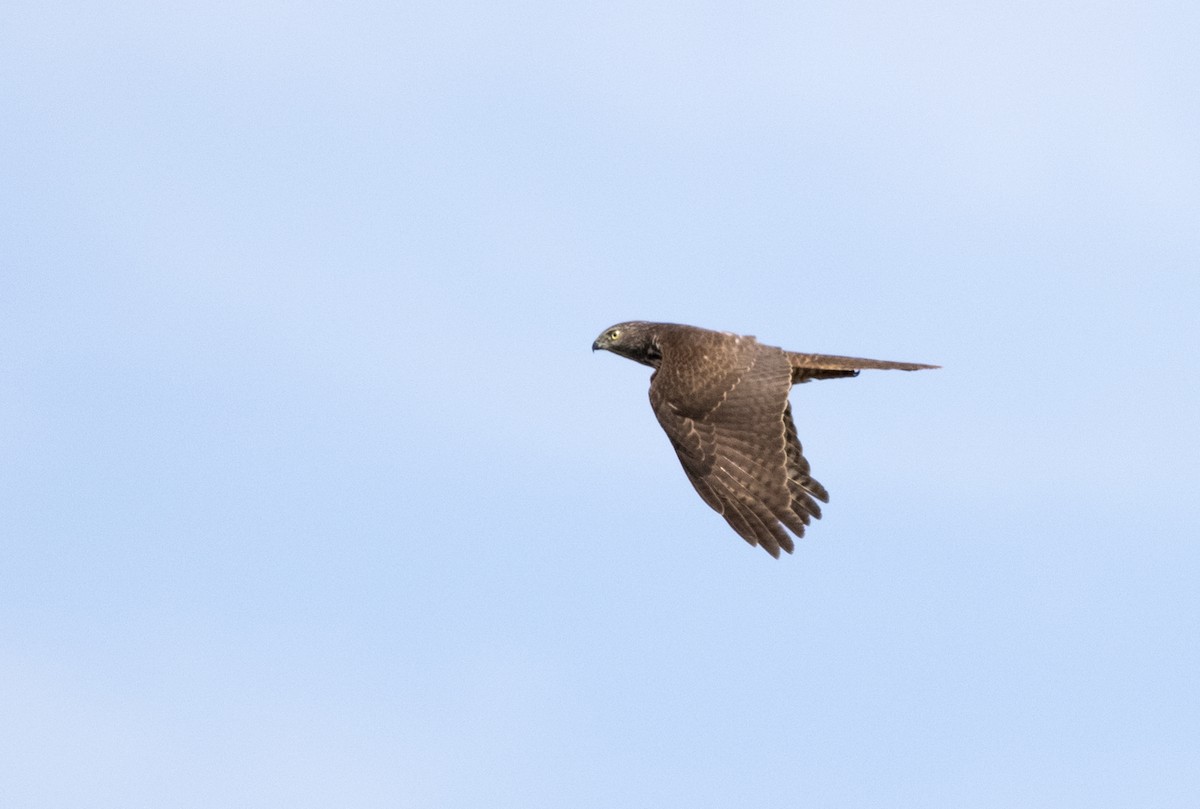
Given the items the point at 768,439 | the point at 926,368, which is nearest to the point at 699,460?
the point at 768,439

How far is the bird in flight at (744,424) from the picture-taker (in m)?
27.1

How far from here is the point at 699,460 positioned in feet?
90.0

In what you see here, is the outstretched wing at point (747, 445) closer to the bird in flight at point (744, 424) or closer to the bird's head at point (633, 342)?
the bird in flight at point (744, 424)

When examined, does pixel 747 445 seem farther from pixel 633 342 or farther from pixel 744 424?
pixel 633 342

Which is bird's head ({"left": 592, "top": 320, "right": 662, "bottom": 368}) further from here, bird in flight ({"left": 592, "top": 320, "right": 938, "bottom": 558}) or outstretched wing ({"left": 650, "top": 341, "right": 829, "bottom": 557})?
outstretched wing ({"left": 650, "top": 341, "right": 829, "bottom": 557})

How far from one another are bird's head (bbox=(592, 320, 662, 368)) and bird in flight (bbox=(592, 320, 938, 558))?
3.51 feet

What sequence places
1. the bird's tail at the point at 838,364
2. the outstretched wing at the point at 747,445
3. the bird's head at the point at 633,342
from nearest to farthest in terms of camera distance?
the outstretched wing at the point at 747,445, the bird's tail at the point at 838,364, the bird's head at the point at 633,342

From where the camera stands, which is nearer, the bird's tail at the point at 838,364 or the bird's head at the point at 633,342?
the bird's tail at the point at 838,364

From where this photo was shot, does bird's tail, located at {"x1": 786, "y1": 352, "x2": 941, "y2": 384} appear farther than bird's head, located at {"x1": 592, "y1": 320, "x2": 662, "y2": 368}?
No

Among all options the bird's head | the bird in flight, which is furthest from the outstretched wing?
the bird's head

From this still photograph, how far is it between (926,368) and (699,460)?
2.62m

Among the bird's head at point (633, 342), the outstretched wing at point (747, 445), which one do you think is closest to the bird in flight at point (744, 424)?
the outstretched wing at point (747, 445)

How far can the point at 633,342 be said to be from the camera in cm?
3022

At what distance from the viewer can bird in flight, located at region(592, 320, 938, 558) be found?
27141 millimetres
